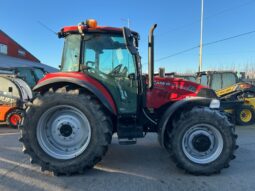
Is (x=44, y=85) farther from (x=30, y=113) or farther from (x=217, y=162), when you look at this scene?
(x=217, y=162)

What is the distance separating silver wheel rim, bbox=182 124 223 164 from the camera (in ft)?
16.2

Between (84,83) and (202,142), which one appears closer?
(84,83)

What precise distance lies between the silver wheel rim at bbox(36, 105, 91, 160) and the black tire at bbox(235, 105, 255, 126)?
7588 mm

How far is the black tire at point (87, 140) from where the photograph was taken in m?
4.78

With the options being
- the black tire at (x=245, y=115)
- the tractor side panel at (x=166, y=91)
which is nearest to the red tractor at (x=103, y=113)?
the tractor side panel at (x=166, y=91)

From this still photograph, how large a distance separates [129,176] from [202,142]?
4.39 feet

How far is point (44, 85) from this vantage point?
196 inches

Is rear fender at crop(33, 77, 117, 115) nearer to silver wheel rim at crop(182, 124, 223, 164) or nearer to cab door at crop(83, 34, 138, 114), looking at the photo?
cab door at crop(83, 34, 138, 114)

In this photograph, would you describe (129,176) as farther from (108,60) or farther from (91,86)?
(108,60)

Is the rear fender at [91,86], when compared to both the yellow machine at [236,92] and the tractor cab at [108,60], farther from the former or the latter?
the yellow machine at [236,92]

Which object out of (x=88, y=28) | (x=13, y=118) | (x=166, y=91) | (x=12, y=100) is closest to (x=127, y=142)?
(x=166, y=91)

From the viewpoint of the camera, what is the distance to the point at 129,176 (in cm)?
482

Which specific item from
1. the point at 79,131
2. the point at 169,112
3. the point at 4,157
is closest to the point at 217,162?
the point at 169,112

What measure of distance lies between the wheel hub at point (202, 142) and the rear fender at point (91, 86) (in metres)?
1.47
